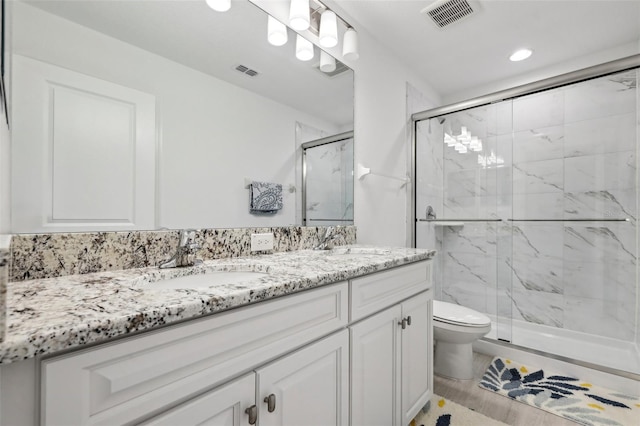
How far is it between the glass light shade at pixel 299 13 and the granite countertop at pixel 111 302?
1252 mm

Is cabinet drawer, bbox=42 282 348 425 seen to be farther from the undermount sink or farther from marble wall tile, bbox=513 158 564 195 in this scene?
marble wall tile, bbox=513 158 564 195

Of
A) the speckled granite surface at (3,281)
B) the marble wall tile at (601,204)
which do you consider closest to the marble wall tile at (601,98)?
the marble wall tile at (601,204)

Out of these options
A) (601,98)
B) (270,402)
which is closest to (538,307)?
(601,98)

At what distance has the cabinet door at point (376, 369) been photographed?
3.40 ft

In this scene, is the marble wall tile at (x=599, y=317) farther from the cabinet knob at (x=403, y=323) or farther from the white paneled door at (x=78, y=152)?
the white paneled door at (x=78, y=152)

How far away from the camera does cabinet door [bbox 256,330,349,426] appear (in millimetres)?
742

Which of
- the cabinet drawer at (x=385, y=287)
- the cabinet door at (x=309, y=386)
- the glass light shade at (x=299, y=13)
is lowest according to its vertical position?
the cabinet door at (x=309, y=386)

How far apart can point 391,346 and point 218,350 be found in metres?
0.81

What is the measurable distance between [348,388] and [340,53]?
5.93ft

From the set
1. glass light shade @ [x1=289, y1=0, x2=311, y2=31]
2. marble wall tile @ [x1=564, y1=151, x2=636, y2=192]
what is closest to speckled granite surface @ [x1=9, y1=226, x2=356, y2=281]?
glass light shade @ [x1=289, y1=0, x2=311, y2=31]

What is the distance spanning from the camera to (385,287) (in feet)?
3.91

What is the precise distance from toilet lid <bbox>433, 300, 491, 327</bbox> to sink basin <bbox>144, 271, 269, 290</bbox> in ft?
4.45

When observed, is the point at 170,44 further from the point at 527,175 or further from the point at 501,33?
the point at 527,175

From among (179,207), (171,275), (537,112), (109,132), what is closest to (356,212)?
(179,207)
